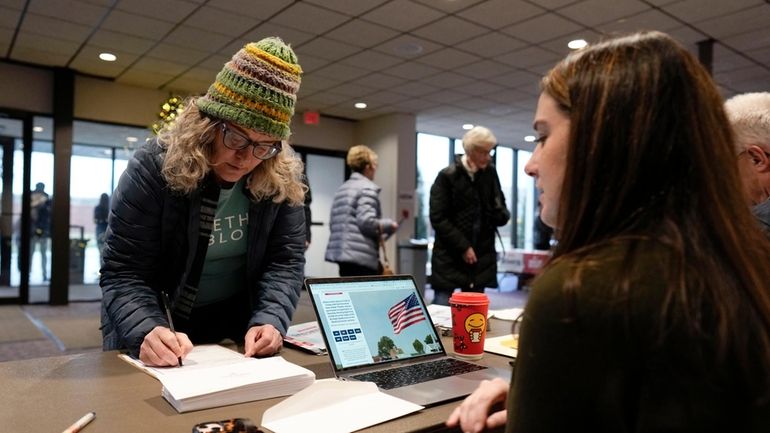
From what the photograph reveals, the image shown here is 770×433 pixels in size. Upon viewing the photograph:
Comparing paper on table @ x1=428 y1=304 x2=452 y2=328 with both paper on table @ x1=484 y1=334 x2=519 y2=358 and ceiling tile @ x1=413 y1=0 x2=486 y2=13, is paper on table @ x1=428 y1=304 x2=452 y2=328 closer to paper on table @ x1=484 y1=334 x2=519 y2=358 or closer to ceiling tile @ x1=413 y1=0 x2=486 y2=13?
paper on table @ x1=484 y1=334 x2=519 y2=358

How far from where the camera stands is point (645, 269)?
0.52 metres

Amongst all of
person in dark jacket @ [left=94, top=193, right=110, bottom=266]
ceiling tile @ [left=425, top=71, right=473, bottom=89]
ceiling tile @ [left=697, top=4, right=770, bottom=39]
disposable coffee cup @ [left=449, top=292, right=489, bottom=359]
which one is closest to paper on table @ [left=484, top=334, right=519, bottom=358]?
disposable coffee cup @ [left=449, top=292, right=489, bottom=359]

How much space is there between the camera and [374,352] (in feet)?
3.77

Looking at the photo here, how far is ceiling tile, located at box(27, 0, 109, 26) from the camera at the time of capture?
425 cm

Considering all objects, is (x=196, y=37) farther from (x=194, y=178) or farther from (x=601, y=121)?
(x=601, y=121)

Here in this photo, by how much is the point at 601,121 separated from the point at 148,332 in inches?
39.0

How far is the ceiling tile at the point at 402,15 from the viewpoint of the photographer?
4.17 m

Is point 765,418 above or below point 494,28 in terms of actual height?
below

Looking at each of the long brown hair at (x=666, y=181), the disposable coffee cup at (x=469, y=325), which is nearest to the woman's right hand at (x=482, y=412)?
the long brown hair at (x=666, y=181)

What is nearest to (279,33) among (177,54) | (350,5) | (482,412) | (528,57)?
(350,5)

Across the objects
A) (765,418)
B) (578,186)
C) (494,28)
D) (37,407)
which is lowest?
(37,407)

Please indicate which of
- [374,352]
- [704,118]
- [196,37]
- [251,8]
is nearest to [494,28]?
[251,8]

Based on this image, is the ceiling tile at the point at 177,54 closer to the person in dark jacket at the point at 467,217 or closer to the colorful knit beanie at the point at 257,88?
the person in dark jacket at the point at 467,217

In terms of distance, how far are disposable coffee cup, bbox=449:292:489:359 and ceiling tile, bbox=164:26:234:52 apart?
420 cm
